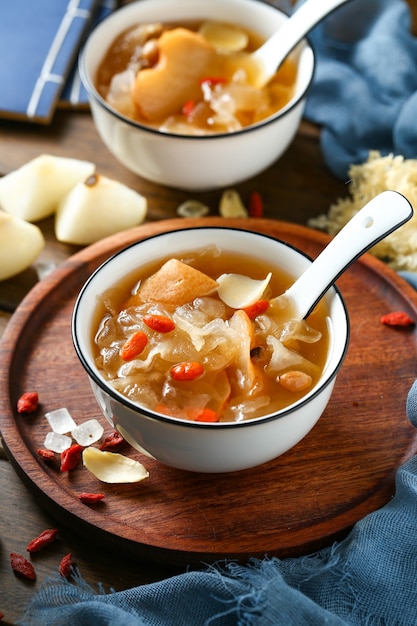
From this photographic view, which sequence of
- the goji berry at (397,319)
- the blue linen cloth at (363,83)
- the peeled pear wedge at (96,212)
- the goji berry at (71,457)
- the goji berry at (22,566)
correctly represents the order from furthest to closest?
the blue linen cloth at (363,83), the peeled pear wedge at (96,212), the goji berry at (397,319), the goji berry at (71,457), the goji berry at (22,566)

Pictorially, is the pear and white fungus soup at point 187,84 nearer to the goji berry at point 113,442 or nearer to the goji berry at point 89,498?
the goji berry at point 113,442

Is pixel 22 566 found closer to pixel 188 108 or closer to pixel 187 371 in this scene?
pixel 187 371

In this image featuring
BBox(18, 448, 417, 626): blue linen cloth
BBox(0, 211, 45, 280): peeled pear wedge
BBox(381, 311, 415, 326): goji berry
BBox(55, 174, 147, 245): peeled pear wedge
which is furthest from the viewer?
BBox(55, 174, 147, 245): peeled pear wedge

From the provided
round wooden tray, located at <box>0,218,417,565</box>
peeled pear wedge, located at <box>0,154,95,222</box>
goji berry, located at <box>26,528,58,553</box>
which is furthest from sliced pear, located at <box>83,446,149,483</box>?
peeled pear wedge, located at <box>0,154,95,222</box>

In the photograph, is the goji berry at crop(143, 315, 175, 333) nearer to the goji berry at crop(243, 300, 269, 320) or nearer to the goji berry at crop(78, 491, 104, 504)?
the goji berry at crop(243, 300, 269, 320)

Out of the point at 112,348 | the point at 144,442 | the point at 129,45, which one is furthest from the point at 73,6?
the point at 144,442

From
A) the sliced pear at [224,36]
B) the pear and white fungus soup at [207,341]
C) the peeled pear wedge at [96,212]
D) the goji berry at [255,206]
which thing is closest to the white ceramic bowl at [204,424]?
the pear and white fungus soup at [207,341]

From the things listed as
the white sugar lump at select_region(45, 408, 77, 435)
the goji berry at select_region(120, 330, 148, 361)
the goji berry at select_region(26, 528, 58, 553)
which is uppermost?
the goji berry at select_region(120, 330, 148, 361)
